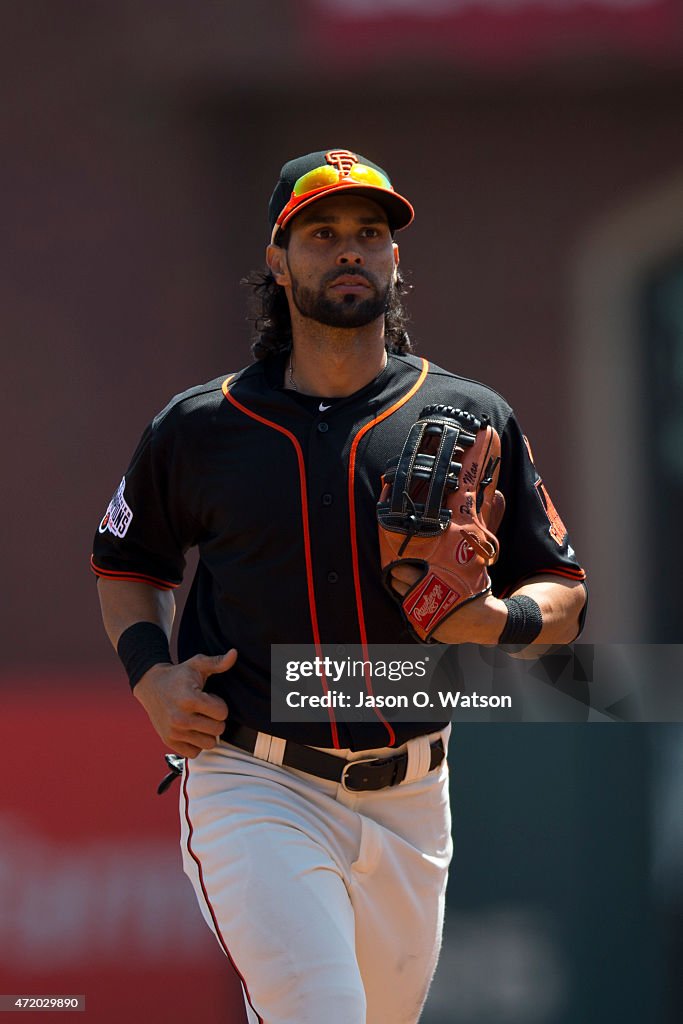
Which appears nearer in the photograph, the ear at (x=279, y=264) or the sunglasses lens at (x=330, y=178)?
the sunglasses lens at (x=330, y=178)

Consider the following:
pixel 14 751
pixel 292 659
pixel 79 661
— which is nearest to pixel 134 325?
pixel 79 661

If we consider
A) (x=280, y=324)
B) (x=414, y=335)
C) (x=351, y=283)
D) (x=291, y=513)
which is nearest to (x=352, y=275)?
(x=351, y=283)

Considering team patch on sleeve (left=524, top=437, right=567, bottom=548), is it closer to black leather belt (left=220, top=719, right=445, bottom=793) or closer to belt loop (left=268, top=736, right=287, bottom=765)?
black leather belt (left=220, top=719, right=445, bottom=793)

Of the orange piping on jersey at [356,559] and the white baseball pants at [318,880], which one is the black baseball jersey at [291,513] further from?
the white baseball pants at [318,880]

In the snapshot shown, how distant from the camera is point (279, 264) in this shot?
2.79 meters

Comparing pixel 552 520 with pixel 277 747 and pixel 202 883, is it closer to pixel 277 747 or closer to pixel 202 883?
pixel 277 747

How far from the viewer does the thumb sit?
8.07 feet

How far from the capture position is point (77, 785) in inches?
167

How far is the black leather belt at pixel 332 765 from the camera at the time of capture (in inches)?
97.1

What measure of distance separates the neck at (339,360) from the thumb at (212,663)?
Result: 1.82ft

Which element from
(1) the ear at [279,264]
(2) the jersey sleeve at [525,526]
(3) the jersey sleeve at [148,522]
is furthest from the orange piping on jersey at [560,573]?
(1) the ear at [279,264]

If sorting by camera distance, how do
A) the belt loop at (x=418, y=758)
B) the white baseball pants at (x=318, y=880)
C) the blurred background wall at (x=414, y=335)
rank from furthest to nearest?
the blurred background wall at (x=414, y=335) < the belt loop at (x=418, y=758) < the white baseball pants at (x=318, y=880)

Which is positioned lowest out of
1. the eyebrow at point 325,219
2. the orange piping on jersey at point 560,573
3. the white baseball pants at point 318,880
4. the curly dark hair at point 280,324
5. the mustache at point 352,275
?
the white baseball pants at point 318,880

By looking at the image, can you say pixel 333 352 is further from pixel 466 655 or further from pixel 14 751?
pixel 14 751
